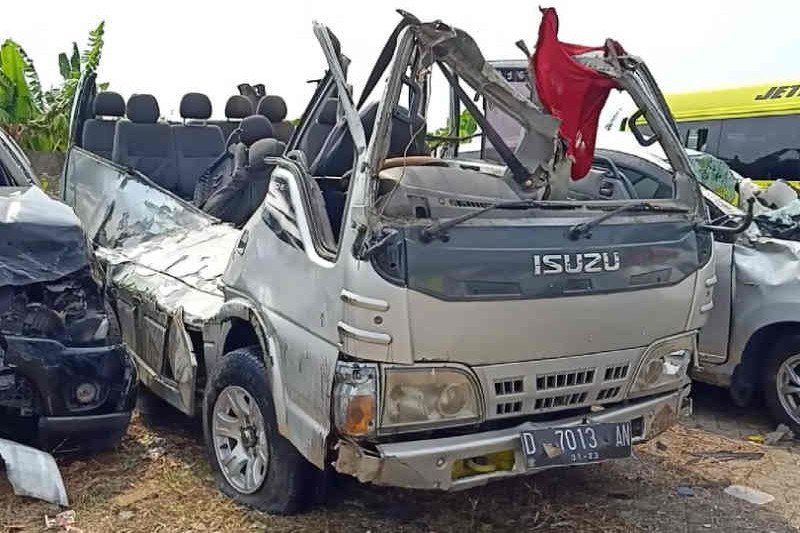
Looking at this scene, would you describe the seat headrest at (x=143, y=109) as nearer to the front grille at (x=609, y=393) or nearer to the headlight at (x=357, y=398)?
the headlight at (x=357, y=398)

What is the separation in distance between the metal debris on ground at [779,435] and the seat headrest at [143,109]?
6.22m

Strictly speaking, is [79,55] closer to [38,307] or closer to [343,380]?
[38,307]

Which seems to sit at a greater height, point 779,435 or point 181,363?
point 181,363

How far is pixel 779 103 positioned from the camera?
1049cm

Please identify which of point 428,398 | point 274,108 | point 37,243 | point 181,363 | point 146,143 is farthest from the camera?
point 274,108

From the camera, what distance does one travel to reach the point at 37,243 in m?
4.73

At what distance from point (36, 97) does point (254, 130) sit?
453 inches

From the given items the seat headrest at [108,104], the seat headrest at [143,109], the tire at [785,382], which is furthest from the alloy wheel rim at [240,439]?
the seat headrest at [108,104]

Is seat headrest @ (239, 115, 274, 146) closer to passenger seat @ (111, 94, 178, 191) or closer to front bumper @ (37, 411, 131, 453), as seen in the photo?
passenger seat @ (111, 94, 178, 191)

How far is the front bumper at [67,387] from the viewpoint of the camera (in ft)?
14.5

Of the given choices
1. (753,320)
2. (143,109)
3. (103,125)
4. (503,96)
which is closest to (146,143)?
(143,109)

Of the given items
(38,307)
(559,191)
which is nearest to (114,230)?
(38,307)

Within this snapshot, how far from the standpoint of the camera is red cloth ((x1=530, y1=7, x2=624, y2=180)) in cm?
430

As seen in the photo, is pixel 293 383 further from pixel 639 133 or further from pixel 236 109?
pixel 236 109
